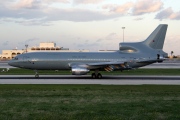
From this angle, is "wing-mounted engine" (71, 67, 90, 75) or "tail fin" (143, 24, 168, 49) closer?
"wing-mounted engine" (71, 67, 90, 75)

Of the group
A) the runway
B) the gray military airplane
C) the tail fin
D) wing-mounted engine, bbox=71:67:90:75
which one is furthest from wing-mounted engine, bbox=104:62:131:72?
the tail fin

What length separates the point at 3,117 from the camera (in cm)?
1225

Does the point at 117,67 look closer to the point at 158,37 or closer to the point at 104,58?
the point at 104,58

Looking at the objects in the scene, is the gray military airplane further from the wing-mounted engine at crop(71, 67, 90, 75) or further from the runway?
the runway

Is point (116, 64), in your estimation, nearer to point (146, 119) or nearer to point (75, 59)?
point (75, 59)

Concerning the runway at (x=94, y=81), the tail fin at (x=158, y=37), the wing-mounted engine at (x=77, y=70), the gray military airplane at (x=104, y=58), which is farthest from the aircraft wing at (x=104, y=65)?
the tail fin at (x=158, y=37)

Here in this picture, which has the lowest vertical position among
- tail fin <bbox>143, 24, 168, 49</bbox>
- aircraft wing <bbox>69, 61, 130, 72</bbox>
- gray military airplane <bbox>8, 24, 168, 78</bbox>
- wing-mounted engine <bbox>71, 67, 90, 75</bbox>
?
wing-mounted engine <bbox>71, 67, 90, 75</bbox>

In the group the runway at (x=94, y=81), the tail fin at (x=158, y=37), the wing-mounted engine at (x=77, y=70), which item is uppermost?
the tail fin at (x=158, y=37)

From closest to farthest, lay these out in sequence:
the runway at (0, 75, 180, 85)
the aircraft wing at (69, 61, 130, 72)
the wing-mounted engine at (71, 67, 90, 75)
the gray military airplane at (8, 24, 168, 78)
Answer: the runway at (0, 75, 180, 85), the wing-mounted engine at (71, 67, 90, 75), the aircraft wing at (69, 61, 130, 72), the gray military airplane at (8, 24, 168, 78)

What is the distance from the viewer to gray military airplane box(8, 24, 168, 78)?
39969 millimetres

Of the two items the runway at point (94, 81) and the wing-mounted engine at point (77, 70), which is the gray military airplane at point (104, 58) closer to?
the wing-mounted engine at point (77, 70)

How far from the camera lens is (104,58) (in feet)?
137

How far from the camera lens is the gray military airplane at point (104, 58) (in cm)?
3997

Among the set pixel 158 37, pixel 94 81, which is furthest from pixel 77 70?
pixel 158 37
